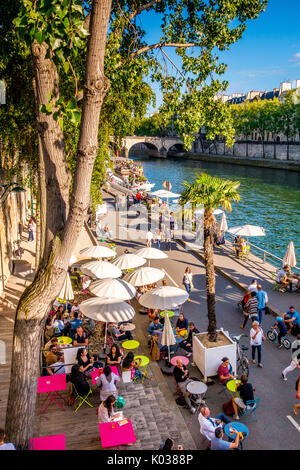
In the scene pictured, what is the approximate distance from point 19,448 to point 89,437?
187cm

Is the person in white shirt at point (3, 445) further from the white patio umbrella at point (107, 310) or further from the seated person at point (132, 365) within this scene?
the white patio umbrella at point (107, 310)

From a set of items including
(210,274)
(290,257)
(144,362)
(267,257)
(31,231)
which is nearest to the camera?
(144,362)

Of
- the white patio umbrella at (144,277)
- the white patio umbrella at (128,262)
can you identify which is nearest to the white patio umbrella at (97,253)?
the white patio umbrella at (128,262)

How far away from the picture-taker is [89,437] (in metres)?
7.41

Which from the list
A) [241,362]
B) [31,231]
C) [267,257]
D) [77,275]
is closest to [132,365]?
[241,362]

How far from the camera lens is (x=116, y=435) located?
6793mm

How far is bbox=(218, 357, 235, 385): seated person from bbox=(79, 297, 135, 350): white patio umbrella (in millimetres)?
2545

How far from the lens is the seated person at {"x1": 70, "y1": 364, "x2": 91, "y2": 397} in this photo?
8.34 meters

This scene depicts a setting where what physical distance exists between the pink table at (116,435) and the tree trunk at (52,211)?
55.6 inches

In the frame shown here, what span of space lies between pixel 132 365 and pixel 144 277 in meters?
3.39

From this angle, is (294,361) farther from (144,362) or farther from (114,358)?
(114,358)

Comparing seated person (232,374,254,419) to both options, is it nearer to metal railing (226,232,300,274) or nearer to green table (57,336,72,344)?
green table (57,336,72,344)

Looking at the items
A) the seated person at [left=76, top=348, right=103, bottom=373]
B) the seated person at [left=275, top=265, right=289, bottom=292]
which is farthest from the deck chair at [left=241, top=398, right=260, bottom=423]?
the seated person at [left=275, top=265, right=289, bottom=292]

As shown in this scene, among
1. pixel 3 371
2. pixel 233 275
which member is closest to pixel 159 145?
pixel 233 275
